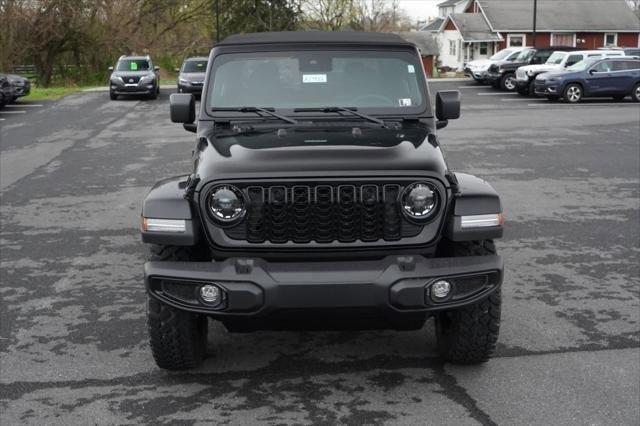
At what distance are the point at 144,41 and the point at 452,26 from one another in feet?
118

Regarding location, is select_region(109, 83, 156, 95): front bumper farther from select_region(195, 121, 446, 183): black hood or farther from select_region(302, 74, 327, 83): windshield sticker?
select_region(195, 121, 446, 183): black hood

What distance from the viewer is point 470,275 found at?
4031mm

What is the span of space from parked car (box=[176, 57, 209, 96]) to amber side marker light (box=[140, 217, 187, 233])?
81.1 feet

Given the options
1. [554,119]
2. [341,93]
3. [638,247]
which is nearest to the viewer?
[341,93]

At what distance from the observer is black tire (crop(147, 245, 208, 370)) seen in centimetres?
435

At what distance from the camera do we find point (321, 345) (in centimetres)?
513

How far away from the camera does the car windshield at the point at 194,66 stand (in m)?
30.9

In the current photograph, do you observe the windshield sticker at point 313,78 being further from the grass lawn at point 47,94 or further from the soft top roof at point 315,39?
the grass lawn at point 47,94

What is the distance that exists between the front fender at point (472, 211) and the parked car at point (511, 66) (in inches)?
1248

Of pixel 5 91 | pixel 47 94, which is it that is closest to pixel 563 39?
pixel 47 94

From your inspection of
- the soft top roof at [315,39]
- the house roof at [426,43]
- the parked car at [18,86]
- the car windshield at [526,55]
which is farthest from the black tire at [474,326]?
the house roof at [426,43]

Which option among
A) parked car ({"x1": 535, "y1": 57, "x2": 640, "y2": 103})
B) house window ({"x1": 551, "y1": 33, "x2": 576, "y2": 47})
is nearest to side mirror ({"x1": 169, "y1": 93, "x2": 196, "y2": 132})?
parked car ({"x1": 535, "y1": 57, "x2": 640, "y2": 103})

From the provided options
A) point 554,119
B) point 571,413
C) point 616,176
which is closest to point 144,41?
point 554,119

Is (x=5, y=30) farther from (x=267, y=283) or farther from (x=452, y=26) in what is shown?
(x=452, y=26)
